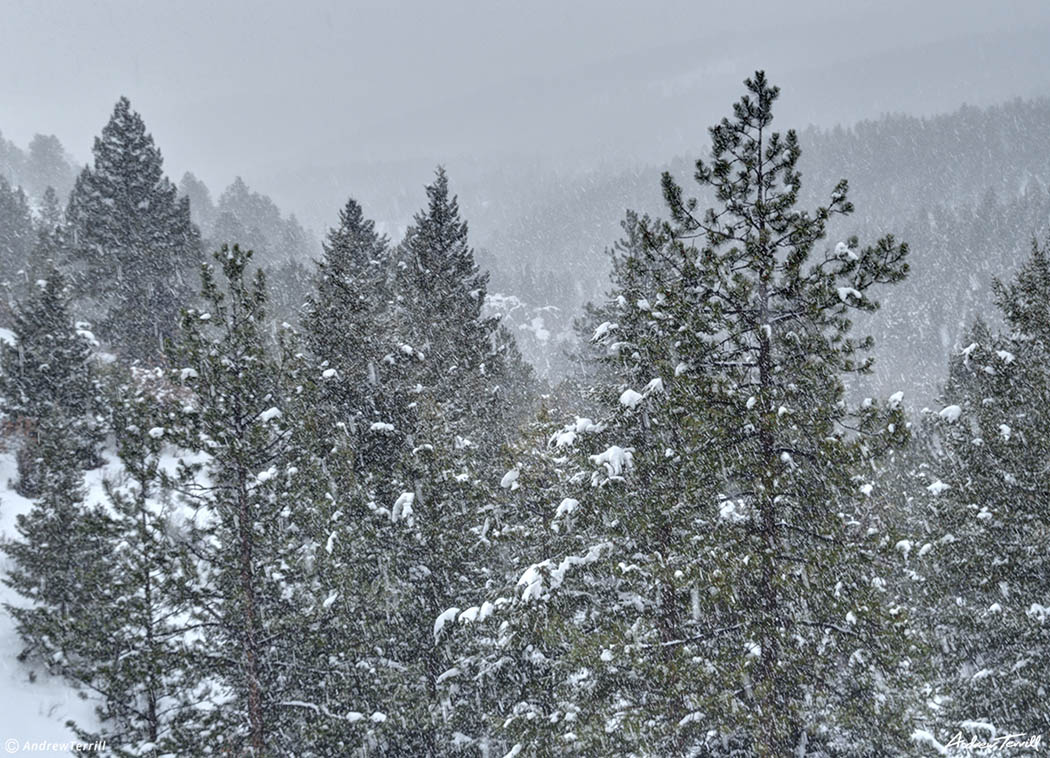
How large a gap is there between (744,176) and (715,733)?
8.71 meters

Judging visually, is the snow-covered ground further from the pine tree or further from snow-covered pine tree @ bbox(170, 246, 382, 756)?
the pine tree

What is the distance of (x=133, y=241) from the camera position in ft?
97.9

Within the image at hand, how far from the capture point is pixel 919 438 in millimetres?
31250

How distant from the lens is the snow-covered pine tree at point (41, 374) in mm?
18656

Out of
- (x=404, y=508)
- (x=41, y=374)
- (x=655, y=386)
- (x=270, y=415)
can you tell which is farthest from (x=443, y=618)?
(x=41, y=374)

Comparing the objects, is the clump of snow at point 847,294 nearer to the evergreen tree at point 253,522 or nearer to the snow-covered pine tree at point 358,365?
the evergreen tree at point 253,522

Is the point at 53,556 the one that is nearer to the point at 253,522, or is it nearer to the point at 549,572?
the point at 253,522

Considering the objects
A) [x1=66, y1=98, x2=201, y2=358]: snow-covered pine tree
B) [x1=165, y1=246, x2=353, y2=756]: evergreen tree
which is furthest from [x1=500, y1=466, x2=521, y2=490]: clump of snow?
[x1=66, y1=98, x2=201, y2=358]: snow-covered pine tree

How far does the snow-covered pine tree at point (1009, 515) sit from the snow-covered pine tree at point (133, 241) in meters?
31.2

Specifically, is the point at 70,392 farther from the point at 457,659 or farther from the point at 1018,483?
the point at 1018,483

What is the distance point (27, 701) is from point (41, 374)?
9600 millimetres

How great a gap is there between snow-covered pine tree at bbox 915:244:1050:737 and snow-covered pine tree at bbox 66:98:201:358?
31.2 metres

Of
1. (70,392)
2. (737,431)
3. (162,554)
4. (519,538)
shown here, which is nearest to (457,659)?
(519,538)

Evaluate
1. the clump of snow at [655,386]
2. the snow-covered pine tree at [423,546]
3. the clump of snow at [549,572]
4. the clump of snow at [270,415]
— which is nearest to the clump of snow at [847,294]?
the clump of snow at [655,386]
